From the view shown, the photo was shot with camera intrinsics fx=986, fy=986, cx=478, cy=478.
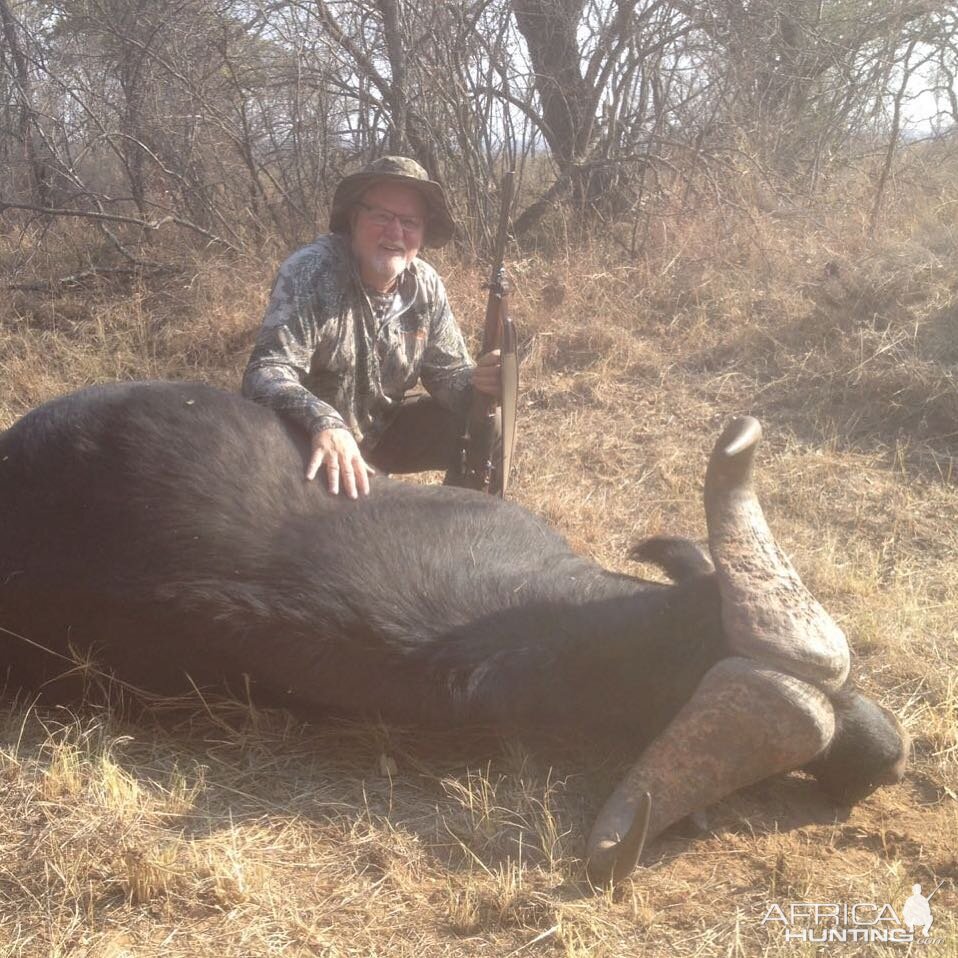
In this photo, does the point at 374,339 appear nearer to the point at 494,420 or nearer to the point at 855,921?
the point at 494,420

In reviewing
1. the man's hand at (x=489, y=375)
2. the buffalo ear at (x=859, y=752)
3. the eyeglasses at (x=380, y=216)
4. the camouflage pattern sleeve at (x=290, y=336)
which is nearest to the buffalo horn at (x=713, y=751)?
the buffalo ear at (x=859, y=752)

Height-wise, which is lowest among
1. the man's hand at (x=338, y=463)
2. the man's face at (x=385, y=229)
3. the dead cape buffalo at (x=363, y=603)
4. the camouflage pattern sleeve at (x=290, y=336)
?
the dead cape buffalo at (x=363, y=603)

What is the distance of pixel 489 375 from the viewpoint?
181 inches

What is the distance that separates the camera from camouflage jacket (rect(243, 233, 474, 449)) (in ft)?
13.3

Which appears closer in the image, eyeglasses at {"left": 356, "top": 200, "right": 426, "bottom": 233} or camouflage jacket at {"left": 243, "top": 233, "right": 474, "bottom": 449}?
camouflage jacket at {"left": 243, "top": 233, "right": 474, "bottom": 449}

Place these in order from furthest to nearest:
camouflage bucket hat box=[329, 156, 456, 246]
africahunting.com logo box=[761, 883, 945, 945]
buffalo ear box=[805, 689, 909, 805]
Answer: camouflage bucket hat box=[329, 156, 456, 246] → buffalo ear box=[805, 689, 909, 805] → africahunting.com logo box=[761, 883, 945, 945]

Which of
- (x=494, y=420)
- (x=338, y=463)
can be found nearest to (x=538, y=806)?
(x=338, y=463)

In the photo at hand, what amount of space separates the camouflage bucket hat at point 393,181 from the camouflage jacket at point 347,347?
148 mm

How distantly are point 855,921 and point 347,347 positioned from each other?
3066 millimetres

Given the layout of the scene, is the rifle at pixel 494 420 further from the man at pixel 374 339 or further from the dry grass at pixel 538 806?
the dry grass at pixel 538 806

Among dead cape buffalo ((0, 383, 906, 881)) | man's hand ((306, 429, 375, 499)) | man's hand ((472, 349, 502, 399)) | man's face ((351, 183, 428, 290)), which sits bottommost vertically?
dead cape buffalo ((0, 383, 906, 881))

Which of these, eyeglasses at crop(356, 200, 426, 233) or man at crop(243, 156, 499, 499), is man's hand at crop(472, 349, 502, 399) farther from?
eyeglasses at crop(356, 200, 426, 233)

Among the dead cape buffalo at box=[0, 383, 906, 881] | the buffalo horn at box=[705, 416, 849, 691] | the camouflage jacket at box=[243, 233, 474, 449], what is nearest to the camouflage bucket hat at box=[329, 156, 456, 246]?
the camouflage jacket at box=[243, 233, 474, 449]

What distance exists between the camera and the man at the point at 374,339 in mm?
4141
